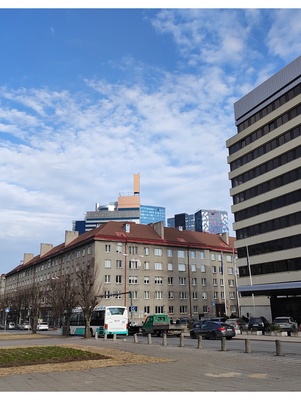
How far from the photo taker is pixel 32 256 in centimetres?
11406

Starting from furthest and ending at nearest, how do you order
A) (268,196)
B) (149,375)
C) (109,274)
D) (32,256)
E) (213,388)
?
(32,256) → (109,274) → (268,196) → (149,375) → (213,388)

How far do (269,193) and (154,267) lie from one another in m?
Result: 28.1

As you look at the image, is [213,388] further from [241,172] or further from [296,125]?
[241,172]

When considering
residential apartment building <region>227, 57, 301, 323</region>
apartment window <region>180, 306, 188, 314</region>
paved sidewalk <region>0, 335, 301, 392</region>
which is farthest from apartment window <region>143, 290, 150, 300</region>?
paved sidewalk <region>0, 335, 301, 392</region>

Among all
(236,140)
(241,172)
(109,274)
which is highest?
(236,140)

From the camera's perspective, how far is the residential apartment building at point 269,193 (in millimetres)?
51625

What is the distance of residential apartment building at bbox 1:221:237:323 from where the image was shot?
70.6 metres

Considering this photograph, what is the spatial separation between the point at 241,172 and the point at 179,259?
24.2m

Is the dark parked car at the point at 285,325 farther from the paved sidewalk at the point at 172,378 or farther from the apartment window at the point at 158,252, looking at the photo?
the apartment window at the point at 158,252

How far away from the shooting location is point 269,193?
55750 millimetres

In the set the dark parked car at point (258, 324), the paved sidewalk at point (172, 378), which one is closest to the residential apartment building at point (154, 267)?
the dark parked car at point (258, 324)

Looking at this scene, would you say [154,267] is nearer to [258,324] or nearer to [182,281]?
[182,281]

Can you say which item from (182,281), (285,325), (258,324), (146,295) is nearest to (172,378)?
(285,325)

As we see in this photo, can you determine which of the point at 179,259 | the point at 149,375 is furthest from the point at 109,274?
the point at 149,375
